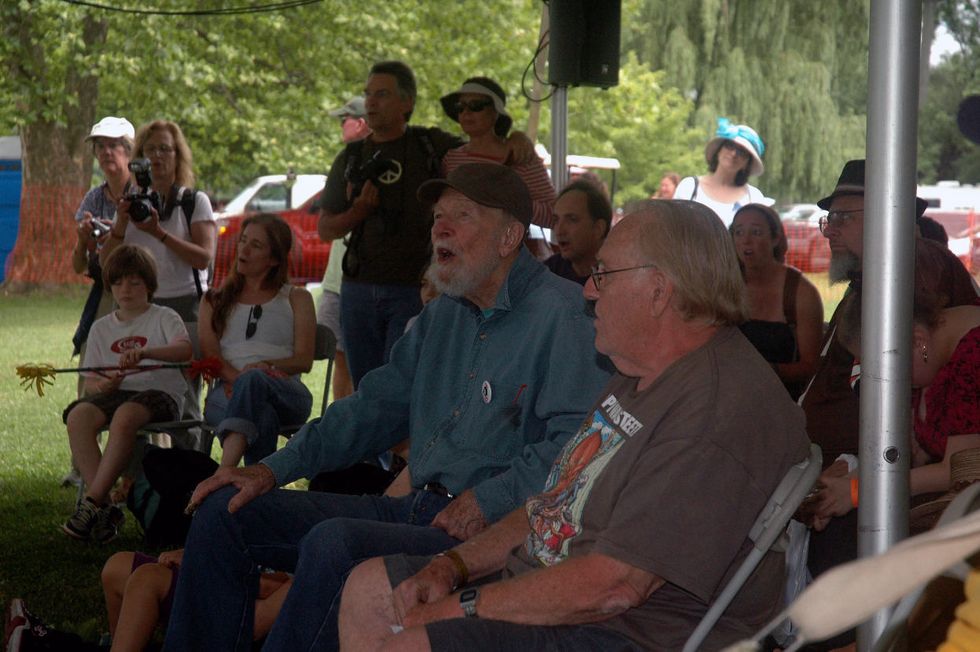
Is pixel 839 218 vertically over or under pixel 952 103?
under

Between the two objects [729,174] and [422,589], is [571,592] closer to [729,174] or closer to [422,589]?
[422,589]

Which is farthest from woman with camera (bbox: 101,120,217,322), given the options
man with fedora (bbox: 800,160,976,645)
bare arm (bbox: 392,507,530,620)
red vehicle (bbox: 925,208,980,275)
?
red vehicle (bbox: 925,208,980,275)

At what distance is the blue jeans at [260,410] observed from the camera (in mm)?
5016

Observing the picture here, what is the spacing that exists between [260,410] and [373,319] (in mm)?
760

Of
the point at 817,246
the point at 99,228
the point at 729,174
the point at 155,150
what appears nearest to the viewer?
the point at 155,150

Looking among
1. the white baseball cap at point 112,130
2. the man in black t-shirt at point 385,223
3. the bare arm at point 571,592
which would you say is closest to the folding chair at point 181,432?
the man in black t-shirt at point 385,223

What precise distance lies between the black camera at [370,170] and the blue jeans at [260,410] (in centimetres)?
97

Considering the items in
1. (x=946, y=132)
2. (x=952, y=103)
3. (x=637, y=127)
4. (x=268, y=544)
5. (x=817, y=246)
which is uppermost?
(x=952, y=103)

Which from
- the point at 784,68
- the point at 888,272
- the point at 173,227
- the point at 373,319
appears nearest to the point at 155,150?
the point at 173,227

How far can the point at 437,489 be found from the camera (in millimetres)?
3227

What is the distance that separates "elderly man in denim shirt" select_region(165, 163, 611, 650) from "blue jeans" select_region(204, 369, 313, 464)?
167 centimetres

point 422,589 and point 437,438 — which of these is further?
point 437,438

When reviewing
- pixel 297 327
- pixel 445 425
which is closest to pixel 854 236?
pixel 445 425

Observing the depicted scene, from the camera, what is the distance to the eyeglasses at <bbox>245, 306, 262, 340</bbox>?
5.54 metres
